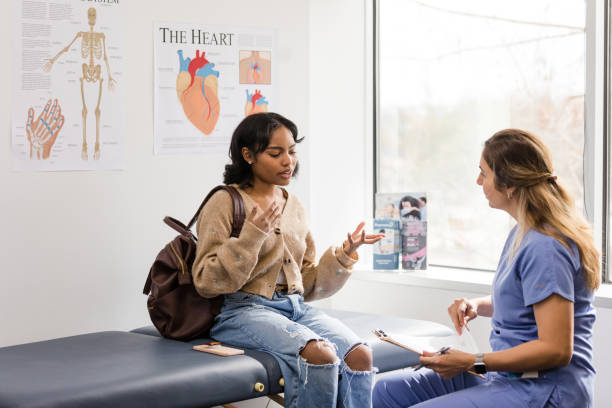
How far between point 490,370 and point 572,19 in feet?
7.29

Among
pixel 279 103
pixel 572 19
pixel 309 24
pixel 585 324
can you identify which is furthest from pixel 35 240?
pixel 572 19

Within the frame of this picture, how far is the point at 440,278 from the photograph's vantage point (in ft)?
12.5

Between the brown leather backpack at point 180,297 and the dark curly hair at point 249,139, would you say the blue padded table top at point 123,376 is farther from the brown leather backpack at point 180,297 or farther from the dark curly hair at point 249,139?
the dark curly hair at point 249,139

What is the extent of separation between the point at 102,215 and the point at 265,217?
3.25 feet

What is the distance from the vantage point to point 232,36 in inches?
146

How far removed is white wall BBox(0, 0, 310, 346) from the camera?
3.05 meters

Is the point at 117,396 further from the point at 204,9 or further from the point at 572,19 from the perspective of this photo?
the point at 572,19

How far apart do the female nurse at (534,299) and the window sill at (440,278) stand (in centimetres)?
139

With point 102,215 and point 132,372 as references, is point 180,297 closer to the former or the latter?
point 132,372

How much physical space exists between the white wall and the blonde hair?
1730mm

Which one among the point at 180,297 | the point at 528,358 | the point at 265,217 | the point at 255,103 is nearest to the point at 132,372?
the point at 180,297

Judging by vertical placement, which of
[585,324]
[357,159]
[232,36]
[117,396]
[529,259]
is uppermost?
Result: [232,36]

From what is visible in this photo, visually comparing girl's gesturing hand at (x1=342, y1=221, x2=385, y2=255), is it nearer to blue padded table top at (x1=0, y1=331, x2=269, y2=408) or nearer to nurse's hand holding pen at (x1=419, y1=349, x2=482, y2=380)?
blue padded table top at (x1=0, y1=331, x2=269, y2=408)

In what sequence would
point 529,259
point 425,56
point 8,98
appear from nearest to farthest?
point 529,259
point 8,98
point 425,56
